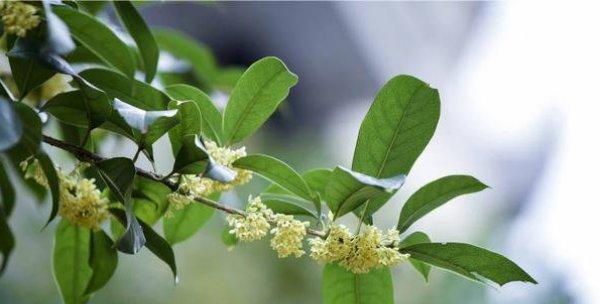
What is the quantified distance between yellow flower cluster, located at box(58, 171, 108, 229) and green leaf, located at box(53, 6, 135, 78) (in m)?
0.12

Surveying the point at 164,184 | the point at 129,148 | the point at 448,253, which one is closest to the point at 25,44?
the point at 164,184

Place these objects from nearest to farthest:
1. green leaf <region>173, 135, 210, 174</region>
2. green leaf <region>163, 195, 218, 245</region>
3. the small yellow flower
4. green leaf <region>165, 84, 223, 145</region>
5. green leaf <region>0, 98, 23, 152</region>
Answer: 1. green leaf <region>0, 98, 23, 152</region>
2. green leaf <region>173, 135, 210, 174</region>
3. green leaf <region>165, 84, 223, 145</region>
4. green leaf <region>163, 195, 218, 245</region>
5. the small yellow flower

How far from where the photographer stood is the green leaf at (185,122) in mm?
617

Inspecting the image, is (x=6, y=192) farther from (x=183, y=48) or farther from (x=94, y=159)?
(x=183, y=48)

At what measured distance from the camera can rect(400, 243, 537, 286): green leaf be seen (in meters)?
0.64

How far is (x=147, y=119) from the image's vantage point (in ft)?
1.79

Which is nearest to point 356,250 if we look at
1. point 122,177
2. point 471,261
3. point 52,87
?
point 471,261

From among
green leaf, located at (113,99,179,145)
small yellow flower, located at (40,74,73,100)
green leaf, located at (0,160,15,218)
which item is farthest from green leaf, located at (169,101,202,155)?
small yellow flower, located at (40,74,73,100)

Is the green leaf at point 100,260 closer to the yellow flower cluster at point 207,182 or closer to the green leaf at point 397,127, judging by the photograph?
the yellow flower cluster at point 207,182

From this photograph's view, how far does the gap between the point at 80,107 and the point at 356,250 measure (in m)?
0.28

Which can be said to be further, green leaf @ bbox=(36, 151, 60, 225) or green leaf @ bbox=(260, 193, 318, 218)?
green leaf @ bbox=(260, 193, 318, 218)

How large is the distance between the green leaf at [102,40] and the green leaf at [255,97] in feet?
0.37

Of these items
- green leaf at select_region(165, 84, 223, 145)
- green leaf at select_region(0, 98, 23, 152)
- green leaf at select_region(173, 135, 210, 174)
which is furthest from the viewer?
green leaf at select_region(165, 84, 223, 145)

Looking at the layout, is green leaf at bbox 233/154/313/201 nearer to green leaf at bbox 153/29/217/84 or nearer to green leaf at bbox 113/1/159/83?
green leaf at bbox 113/1/159/83
